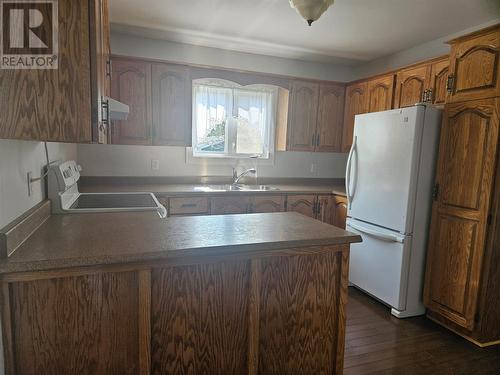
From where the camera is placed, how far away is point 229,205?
3.09 m

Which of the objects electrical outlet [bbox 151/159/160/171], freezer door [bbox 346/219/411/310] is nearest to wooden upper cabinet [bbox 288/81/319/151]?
freezer door [bbox 346/219/411/310]

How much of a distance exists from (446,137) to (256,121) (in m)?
2.09

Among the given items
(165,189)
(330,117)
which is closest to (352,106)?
(330,117)

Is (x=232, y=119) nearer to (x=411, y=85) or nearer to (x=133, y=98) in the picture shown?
(x=133, y=98)

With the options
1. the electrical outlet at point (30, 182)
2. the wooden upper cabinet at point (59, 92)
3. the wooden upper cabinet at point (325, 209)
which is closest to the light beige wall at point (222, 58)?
the wooden upper cabinet at point (325, 209)

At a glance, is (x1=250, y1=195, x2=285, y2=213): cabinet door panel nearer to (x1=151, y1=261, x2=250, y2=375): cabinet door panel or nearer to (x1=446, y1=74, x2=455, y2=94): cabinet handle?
(x1=446, y1=74, x2=455, y2=94): cabinet handle

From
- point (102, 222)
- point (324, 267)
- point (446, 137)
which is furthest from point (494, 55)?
point (102, 222)

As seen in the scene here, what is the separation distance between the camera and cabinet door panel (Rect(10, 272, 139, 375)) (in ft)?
3.46

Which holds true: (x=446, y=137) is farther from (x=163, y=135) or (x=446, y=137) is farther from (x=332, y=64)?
(x=163, y=135)

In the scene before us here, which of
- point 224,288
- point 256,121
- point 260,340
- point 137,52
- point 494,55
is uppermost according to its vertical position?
point 137,52

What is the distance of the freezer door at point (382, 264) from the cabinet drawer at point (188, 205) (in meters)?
1.44

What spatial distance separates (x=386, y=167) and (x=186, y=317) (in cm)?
211

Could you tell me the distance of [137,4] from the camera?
2.53 meters

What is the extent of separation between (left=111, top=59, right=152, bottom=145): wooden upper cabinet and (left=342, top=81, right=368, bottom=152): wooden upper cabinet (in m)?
2.25
